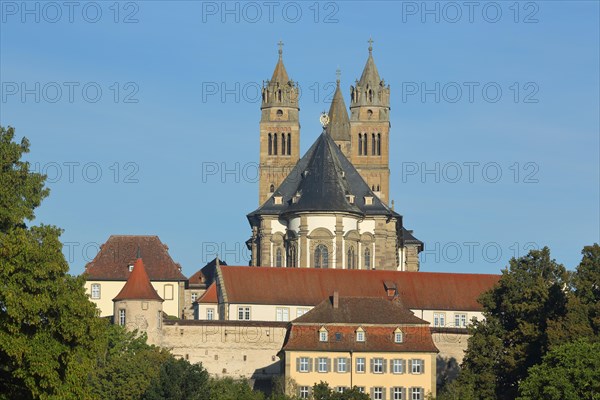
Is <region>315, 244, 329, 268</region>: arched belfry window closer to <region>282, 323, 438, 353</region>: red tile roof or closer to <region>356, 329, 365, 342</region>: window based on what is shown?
<region>282, 323, 438, 353</region>: red tile roof

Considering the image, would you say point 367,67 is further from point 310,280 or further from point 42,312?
point 42,312

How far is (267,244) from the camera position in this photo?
13312cm

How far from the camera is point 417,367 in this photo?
104250 mm

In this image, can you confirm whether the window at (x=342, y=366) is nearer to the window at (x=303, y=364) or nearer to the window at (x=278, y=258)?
the window at (x=303, y=364)

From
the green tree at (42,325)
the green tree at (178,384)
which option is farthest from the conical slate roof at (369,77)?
the green tree at (42,325)

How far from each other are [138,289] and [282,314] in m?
10.1

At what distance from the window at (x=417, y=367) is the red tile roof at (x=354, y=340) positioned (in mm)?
669

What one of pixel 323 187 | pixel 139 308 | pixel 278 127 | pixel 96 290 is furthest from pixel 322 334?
pixel 278 127

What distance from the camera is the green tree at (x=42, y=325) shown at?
6125 cm

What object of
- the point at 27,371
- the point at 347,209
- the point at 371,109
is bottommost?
the point at 27,371

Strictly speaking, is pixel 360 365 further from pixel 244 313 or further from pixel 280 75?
pixel 280 75

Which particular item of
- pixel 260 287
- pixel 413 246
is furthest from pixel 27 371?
pixel 413 246

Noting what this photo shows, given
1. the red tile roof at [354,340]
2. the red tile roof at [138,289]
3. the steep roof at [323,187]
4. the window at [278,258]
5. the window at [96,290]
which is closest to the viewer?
the red tile roof at [354,340]

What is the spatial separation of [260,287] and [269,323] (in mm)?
7269
